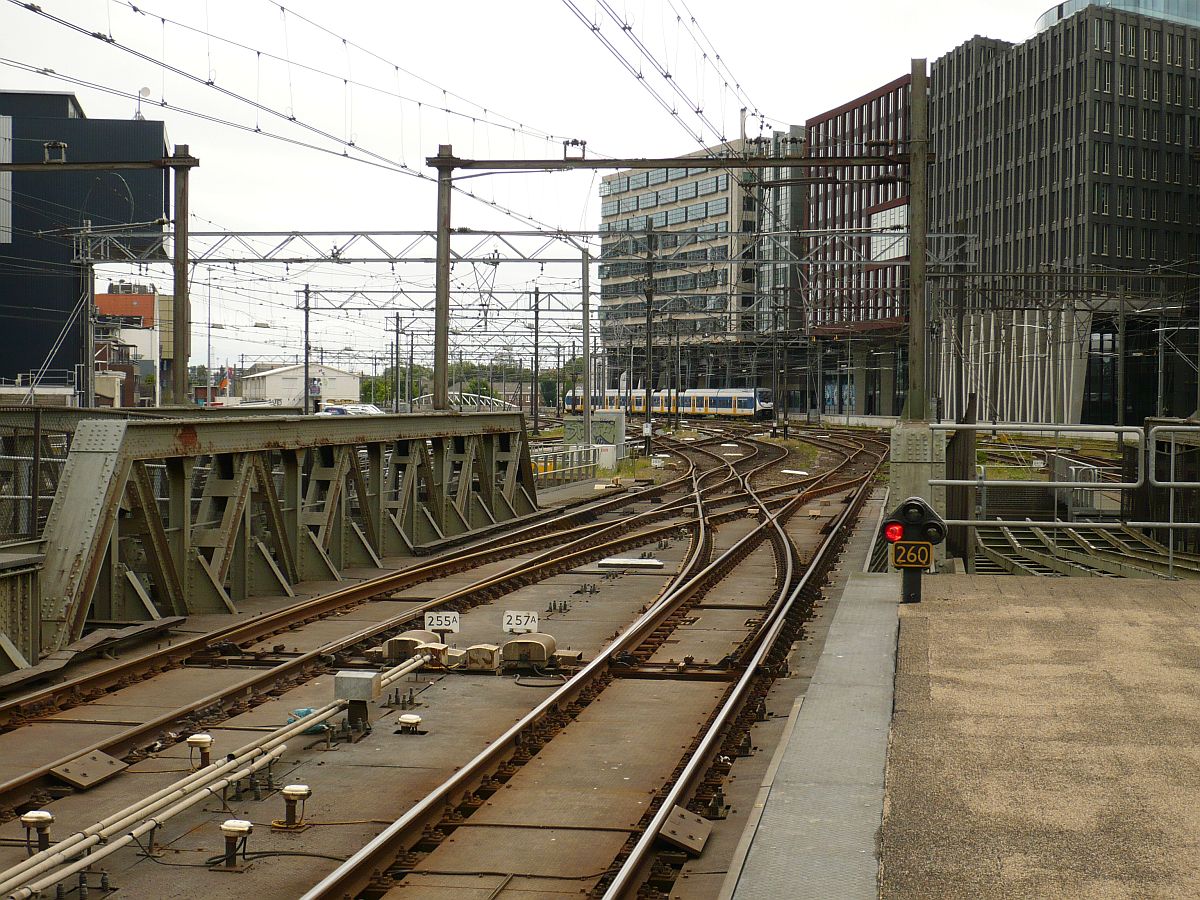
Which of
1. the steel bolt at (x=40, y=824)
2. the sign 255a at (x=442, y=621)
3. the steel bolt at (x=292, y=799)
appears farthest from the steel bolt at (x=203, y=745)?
the sign 255a at (x=442, y=621)

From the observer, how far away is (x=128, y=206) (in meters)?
61.8

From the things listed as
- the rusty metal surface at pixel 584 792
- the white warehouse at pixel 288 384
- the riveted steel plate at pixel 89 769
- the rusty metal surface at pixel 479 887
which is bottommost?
the rusty metal surface at pixel 584 792

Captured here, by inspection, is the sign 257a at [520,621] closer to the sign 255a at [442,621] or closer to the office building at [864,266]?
the sign 255a at [442,621]

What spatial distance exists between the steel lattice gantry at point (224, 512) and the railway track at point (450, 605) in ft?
→ 3.24

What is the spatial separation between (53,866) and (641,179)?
113m

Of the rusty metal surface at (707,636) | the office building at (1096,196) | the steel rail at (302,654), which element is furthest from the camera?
the office building at (1096,196)

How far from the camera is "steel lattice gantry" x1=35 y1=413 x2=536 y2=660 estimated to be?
460 inches

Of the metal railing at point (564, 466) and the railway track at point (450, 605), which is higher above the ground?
the metal railing at point (564, 466)

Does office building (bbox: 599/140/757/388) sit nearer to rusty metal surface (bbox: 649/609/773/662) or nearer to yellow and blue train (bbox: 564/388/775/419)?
yellow and blue train (bbox: 564/388/775/419)

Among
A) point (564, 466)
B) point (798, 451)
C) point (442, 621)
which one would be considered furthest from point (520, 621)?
point (798, 451)

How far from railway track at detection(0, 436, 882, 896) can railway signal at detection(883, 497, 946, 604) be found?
5.15 feet

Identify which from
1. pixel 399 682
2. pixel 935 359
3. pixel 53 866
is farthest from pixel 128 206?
pixel 53 866

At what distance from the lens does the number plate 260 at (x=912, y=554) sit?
37.6ft

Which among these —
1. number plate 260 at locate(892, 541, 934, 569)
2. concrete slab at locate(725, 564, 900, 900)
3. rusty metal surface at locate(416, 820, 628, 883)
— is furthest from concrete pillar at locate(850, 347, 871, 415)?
rusty metal surface at locate(416, 820, 628, 883)
